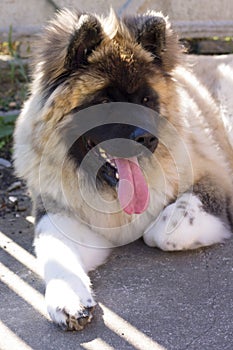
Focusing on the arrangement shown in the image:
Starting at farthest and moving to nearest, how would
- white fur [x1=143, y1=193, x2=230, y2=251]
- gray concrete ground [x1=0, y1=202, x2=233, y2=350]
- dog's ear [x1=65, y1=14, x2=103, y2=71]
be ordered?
1. white fur [x1=143, y1=193, x2=230, y2=251]
2. dog's ear [x1=65, y1=14, x2=103, y2=71]
3. gray concrete ground [x1=0, y1=202, x2=233, y2=350]

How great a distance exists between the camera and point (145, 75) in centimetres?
359

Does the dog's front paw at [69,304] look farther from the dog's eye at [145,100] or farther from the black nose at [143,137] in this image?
the dog's eye at [145,100]

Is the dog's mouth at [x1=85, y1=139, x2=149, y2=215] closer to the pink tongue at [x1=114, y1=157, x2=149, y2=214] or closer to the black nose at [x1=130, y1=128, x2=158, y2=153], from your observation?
the pink tongue at [x1=114, y1=157, x2=149, y2=214]

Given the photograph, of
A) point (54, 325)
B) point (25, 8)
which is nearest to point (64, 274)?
point (54, 325)

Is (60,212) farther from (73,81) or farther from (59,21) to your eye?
(59,21)

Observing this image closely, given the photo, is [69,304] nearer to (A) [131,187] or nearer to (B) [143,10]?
(A) [131,187]

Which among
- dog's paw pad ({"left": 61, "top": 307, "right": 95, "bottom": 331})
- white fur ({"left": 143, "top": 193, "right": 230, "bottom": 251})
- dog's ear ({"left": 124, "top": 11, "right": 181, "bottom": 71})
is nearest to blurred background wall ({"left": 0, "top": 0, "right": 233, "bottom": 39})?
dog's ear ({"left": 124, "top": 11, "right": 181, "bottom": 71})

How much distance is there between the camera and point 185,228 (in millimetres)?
3730

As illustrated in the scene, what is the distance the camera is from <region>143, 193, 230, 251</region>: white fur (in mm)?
3727

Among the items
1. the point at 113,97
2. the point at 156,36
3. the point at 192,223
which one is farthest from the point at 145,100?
the point at 192,223

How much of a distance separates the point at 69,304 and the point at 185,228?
0.91 metres

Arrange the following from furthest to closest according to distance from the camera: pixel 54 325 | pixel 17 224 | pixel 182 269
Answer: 1. pixel 17 224
2. pixel 182 269
3. pixel 54 325

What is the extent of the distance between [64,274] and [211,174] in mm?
1178

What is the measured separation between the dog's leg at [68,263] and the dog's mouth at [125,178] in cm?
29
